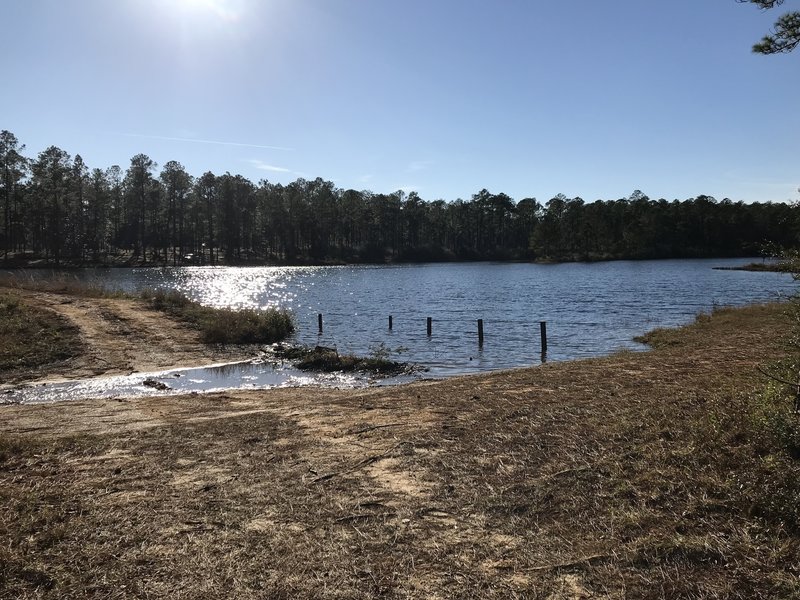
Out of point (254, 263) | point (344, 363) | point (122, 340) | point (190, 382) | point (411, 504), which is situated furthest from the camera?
point (254, 263)

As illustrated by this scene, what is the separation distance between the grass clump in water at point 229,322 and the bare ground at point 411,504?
1448 cm

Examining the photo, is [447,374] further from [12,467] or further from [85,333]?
[85,333]

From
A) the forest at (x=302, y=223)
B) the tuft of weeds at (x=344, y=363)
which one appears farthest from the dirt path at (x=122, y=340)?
the forest at (x=302, y=223)

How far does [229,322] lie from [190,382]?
29.5ft

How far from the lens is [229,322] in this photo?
25.7 m

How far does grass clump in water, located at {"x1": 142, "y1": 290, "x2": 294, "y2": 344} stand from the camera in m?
24.6

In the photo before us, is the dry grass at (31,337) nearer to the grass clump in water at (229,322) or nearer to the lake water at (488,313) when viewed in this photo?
the grass clump in water at (229,322)

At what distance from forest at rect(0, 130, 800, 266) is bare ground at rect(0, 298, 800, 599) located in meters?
97.5

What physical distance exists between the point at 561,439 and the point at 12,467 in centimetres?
730

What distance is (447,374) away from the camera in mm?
18547

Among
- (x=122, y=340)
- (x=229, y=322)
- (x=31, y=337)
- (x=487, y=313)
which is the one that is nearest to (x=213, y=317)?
(x=229, y=322)

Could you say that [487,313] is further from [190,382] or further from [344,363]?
[190,382]

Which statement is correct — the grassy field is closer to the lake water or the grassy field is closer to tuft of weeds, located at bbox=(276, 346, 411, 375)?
the lake water

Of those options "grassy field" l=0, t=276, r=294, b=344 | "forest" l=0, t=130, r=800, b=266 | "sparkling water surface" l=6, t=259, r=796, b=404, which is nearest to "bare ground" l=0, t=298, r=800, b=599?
"sparkling water surface" l=6, t=259, r=796, b=404
